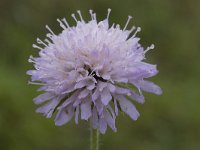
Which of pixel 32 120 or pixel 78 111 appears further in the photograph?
pixel 32 120

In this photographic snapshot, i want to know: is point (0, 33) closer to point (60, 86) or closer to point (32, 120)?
point (32, 120)

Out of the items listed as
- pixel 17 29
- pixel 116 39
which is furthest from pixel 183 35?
pixel 116 39

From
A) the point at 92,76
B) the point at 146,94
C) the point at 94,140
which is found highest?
the point at 92,76

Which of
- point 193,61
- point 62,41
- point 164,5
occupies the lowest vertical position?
point 193,61

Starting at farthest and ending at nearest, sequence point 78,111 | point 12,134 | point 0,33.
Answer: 1. point 0,33
2. point 12,134
3. point 78,111

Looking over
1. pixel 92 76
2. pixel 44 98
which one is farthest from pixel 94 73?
pixel 44 98

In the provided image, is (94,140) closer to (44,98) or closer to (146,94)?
(44,98)
